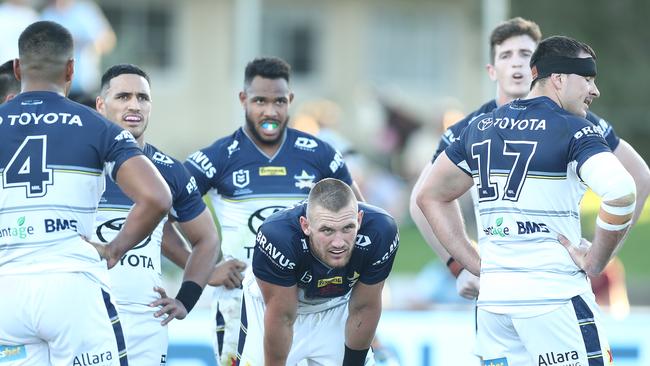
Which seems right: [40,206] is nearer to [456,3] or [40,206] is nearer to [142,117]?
[142,117]

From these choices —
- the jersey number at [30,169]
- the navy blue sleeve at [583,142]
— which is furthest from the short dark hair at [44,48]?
the navy blue sleeve at [583,142]

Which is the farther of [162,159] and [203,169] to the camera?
[203,169]

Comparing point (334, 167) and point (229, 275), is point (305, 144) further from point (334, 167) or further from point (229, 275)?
point (229, 275)

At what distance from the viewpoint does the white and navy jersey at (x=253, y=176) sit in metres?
9.05

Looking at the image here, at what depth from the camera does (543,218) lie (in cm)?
699

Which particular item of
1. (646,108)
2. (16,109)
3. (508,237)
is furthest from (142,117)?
(646,108)

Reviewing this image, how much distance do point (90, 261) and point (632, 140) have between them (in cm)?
2782

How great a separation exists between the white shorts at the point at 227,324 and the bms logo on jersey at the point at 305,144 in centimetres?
113

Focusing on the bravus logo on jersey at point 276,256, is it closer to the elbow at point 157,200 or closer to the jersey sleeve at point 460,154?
the elbow at point 157,200

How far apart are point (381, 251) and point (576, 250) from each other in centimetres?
119

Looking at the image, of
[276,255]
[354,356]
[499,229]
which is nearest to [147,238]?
[276,255]

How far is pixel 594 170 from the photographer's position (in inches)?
260

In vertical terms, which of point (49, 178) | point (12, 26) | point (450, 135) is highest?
point (12, 26)

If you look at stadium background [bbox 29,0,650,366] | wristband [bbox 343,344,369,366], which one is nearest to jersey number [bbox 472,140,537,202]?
wristband [bbox 343,344,369,366]
